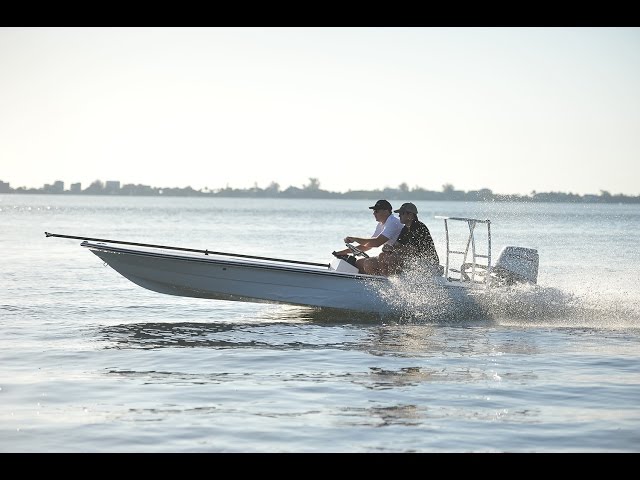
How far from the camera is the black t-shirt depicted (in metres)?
13.8

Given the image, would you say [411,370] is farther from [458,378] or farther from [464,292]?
[464,292]

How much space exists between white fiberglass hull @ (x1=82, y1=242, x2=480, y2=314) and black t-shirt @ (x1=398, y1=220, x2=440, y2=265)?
577mm

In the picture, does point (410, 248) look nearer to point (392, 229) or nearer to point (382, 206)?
point (392, 229)

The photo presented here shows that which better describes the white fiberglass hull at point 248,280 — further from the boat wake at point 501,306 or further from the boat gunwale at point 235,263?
the boat wake at point 501,306

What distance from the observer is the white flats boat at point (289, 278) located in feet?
46.5

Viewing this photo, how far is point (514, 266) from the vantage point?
14586 mm

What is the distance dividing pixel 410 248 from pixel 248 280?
2524mm

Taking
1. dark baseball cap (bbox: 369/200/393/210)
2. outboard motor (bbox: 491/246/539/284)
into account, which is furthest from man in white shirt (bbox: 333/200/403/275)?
outboard motor (bbox: 491/246/539/284)

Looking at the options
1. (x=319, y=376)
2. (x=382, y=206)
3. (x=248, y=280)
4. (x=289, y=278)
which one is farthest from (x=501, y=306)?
(x=319, y=376)

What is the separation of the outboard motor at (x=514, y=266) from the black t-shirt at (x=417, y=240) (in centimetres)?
133

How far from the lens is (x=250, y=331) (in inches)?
566

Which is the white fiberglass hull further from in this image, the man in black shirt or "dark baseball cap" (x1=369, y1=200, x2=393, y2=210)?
"dark baseball cap" (x1=369, y1=200, x2=393, y2=210)

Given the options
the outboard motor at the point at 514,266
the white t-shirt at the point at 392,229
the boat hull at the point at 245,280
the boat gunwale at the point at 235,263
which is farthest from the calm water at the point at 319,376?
the white t-shirt at the point at 392,229
